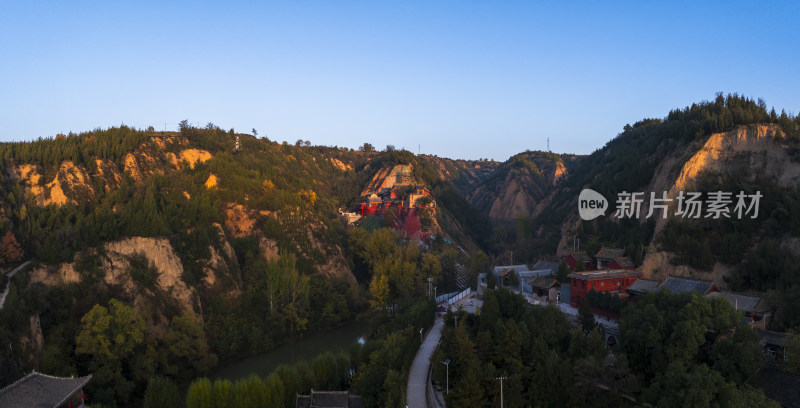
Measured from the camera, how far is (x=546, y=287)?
2895 centimetres

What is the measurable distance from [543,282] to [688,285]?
25.9ft

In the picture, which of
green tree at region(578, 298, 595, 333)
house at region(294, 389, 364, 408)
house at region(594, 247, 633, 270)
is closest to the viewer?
house at region(294, 389, 364, 408)

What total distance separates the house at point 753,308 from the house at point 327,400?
48.0ft

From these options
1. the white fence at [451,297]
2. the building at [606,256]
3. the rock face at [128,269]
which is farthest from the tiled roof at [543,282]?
the rock face at [128,269]

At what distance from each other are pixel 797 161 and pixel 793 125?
2844 millimetres

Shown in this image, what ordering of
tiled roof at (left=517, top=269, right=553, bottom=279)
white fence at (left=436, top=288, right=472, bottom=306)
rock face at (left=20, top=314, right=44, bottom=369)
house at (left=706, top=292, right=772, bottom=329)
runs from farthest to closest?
white fence at (left=436, top=288, right=472, bottom=306), tiled roof at (left=517, top=269, right=553, bottom=279), rock face at (left=20, top=314, right=44, bottom=369), house at (left=706, top=292, right=772, bottom=329)

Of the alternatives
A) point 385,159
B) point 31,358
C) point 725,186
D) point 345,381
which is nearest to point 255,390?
point 345,381

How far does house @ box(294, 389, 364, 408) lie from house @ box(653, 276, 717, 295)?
14.4 metres

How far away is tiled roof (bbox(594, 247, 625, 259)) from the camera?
2812 centimetres

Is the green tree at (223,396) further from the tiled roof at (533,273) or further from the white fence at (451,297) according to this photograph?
the tiled roof at (533,273)

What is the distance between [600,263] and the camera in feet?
94.4

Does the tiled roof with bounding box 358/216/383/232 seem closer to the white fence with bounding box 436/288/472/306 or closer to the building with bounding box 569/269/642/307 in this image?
the white fence with bounding box 436/288/472/306

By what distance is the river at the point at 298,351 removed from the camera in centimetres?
2600

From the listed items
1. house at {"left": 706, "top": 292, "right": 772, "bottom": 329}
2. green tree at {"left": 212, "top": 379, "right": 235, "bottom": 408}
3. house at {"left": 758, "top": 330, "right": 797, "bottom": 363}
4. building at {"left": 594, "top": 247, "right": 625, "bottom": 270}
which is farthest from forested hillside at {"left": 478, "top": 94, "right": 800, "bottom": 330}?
green tree at {"left": 212, "top": 379, "right": 235, "bottom": 408}
